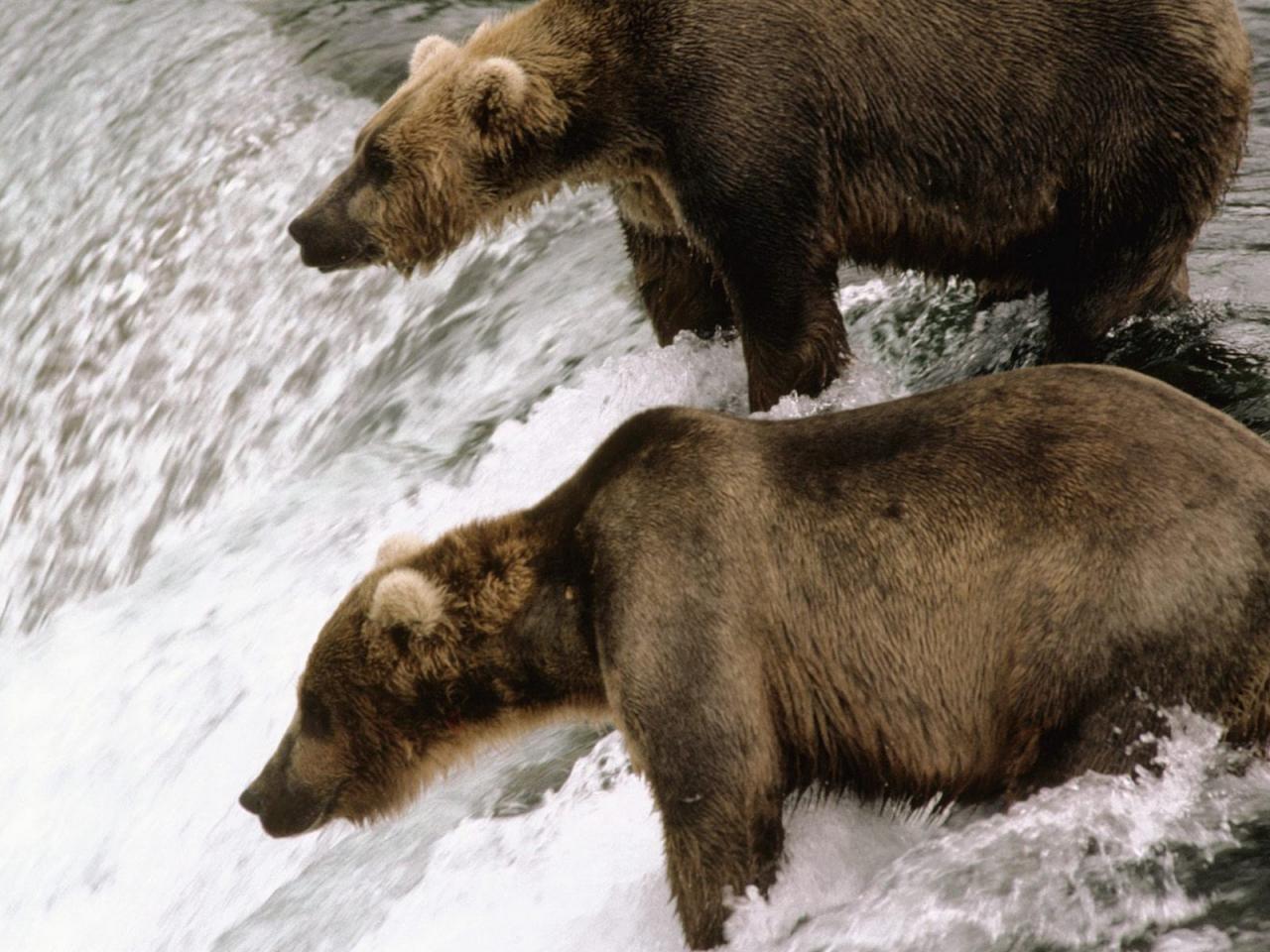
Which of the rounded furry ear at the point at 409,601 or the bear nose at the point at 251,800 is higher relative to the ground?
the rounded furry ear at the point at 409,601

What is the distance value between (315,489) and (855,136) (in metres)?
3.26

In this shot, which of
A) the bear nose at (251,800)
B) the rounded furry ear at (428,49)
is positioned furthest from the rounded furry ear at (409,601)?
the rounded furry ear at (428,49)

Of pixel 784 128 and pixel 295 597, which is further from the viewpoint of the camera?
pixel 295 597

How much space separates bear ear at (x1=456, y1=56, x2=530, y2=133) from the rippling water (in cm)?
126

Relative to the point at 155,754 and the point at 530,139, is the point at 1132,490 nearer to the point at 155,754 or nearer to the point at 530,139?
the point at 530,139

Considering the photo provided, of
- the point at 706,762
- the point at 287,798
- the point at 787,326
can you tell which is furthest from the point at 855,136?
the point at 287,798

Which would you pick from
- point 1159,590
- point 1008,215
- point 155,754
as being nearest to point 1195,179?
point 1008,215

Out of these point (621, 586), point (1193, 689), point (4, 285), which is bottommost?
point (4, 285)

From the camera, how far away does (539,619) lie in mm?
4363

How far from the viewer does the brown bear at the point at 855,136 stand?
5414 mm

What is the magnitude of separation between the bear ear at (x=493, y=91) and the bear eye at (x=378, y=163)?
1.08ft

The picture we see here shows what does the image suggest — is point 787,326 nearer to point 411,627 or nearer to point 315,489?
point 411,627

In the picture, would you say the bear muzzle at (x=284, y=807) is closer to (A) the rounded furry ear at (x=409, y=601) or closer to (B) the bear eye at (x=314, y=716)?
(B) the bear eye at (x=314, y=716)

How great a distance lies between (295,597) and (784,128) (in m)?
2.85
